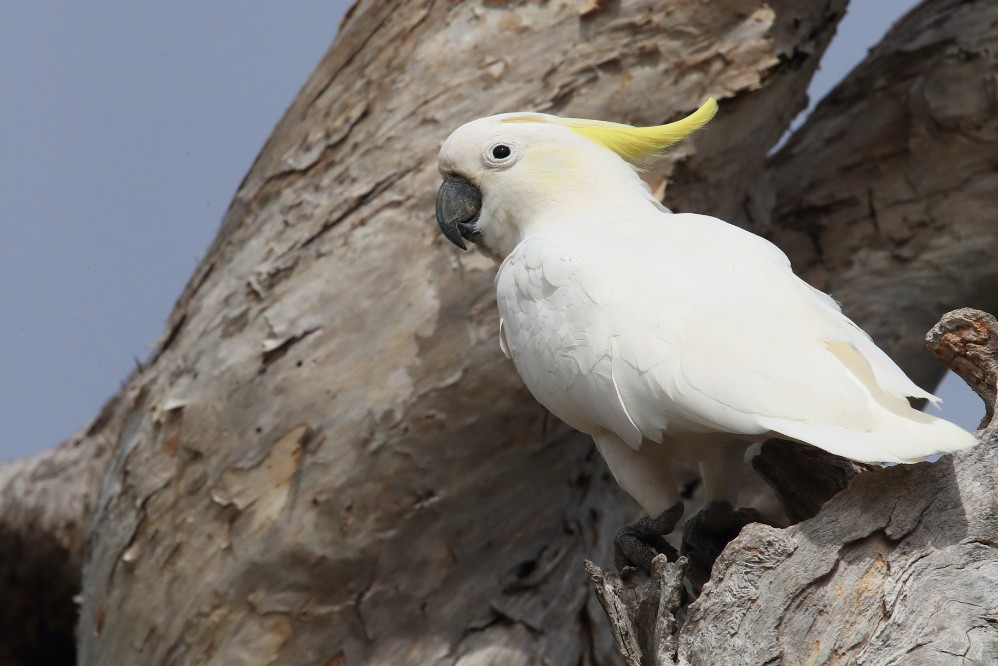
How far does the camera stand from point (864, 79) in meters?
4.69

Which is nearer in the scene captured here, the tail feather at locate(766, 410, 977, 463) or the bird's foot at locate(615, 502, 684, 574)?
the tail feather at locate(766, 410, 977, 463)

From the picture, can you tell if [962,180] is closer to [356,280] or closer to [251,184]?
[356,280]

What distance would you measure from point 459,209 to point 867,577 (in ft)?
4.62

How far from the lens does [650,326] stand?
92.9 inches

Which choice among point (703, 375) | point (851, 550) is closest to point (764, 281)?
point (703, 375)

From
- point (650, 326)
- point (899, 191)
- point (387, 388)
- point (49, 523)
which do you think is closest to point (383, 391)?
point (387, 388)

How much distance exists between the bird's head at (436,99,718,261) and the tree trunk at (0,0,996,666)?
82 cm

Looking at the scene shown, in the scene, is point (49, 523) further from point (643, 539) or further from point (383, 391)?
point (643, 539)

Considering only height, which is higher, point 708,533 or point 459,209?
point 459,209

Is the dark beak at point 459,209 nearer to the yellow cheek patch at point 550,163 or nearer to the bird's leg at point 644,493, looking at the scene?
the yellow cheek patch at point 550,163

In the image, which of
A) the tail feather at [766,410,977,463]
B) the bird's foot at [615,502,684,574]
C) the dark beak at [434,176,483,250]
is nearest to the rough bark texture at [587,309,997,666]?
the tail feather at [766,410,977,463]

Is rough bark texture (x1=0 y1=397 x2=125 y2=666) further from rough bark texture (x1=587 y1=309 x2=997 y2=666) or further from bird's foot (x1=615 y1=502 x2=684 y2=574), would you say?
rough bark texture (x1=587 y1=309 x2=997 y2=666)

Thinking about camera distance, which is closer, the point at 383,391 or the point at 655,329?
the point at 655,329

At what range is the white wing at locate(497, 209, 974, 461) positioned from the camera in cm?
211
